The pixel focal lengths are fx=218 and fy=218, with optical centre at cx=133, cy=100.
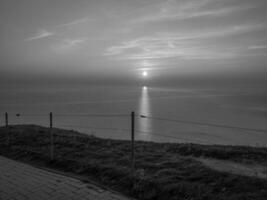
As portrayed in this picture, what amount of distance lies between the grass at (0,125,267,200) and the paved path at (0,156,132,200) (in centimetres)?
36

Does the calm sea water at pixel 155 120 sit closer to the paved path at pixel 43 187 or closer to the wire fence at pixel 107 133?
the wire fence at pixel 107 133

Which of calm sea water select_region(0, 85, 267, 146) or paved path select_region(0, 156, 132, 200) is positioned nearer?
paved path select_region(0, 156, 132, 200)

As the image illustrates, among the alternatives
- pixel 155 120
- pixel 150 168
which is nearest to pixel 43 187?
pixel 150 168

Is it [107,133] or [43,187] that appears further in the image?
[107,133]

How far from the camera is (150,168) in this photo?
4.66 metres

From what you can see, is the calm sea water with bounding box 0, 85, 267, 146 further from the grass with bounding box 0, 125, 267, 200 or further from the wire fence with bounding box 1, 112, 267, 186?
the grass with bounding box 0, 125, 267, 200

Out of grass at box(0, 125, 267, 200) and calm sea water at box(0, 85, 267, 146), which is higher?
grass at box(0, 125, 267, 200)

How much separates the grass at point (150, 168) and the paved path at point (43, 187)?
355mm

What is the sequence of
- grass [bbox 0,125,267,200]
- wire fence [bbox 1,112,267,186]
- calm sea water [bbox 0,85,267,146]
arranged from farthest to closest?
calm sea water [bbox 0,85,267,146], wire fence [bbox 1,112,267,186], grass [bbox 0,125,267,200]

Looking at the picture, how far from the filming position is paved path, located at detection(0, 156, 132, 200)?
11.4 feet

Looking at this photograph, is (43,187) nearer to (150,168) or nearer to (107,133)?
(150,168)

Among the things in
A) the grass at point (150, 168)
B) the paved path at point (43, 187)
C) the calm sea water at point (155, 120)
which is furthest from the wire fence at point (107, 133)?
the paved path at point (43, 187)

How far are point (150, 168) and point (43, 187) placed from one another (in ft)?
6.96

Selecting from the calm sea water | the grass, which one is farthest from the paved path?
the calm sea water
